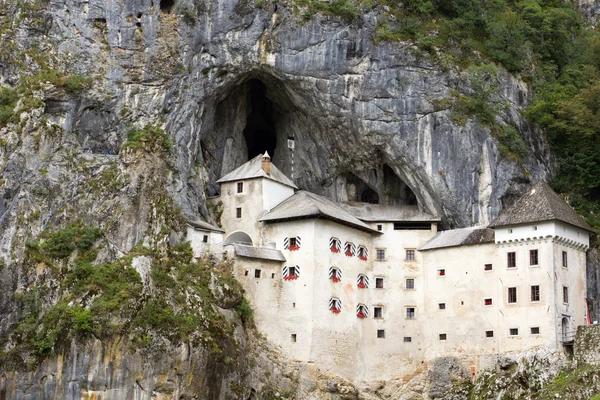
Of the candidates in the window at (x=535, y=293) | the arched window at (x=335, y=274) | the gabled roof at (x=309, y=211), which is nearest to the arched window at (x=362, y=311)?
the arched window at (x=335, y=274)

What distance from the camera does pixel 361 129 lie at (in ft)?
253

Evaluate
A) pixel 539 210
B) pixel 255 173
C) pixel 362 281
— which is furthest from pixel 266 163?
Result: pixel 539 210

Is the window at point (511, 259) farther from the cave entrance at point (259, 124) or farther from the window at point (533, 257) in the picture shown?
the cave entrance at point (259, 124)

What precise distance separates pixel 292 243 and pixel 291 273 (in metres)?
2.15

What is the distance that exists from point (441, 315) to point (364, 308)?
5.26 m

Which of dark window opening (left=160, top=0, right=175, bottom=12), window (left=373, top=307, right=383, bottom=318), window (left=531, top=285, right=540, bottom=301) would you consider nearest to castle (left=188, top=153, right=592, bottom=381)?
window (left=531, top=285, right=540, bottom=301)

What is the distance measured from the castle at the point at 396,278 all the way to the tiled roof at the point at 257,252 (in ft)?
0.29

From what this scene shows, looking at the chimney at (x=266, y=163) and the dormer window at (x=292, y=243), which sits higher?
the chimney at (x=266, y=163)

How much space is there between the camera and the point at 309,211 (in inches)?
2876

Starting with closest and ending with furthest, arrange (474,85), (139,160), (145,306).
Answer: (145,306) → (139,160) → (474,85)

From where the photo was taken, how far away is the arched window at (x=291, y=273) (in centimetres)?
7269

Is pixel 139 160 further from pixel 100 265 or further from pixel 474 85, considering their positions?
A: pixel 474 85

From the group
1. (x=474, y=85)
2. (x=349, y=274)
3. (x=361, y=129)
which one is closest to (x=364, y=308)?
(x=349, y=274)

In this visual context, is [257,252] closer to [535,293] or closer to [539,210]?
[535,293]
